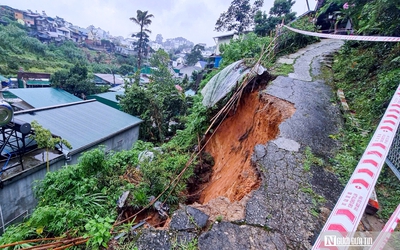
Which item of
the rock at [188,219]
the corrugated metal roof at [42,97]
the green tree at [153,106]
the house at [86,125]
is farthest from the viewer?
the corrugated metal roof at [42,97]

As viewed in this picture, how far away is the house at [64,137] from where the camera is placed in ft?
15.7

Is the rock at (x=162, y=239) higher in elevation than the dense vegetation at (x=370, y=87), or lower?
lower

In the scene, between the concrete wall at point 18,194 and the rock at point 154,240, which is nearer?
the rock at point 154,240

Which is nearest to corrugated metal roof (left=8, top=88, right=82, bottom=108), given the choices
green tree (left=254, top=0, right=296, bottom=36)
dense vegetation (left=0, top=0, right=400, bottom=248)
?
dense vegetation (left=0, top=0, right=400, bottom=248)

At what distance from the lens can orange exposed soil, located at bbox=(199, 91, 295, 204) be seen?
3009 millimetres

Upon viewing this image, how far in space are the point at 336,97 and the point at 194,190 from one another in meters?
3.99

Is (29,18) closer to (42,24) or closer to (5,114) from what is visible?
(42,24)

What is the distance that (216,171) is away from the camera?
3.86 metres

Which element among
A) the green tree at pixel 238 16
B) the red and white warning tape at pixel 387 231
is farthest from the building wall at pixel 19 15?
the red and white warning tape at pixel 387 231

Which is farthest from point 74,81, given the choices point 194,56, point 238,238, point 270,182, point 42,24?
point 42,24

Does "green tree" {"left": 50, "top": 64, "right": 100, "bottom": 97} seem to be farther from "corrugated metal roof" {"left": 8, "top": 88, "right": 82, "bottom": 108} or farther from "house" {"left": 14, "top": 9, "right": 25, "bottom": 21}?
"house" {"left": 14, "top": 9, "right": 25, "bottom": 21}

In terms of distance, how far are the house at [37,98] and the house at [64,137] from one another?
3238 millimetres

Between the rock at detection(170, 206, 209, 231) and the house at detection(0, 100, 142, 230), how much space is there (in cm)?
401

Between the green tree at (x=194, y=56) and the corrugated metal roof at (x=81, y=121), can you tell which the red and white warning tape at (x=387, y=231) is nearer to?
the corrugated metal roof at (x=81, y=121)
